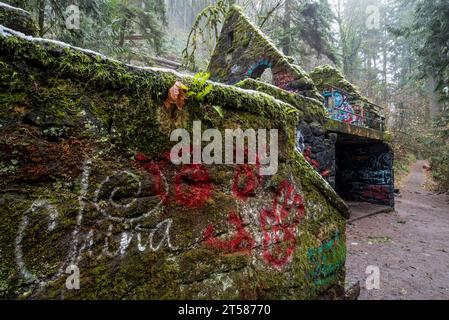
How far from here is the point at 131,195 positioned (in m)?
1.52

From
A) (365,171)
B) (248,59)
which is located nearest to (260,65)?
(248,59)

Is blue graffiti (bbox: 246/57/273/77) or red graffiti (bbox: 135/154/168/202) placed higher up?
blue graffiti (bbox: 246/57/273/77)

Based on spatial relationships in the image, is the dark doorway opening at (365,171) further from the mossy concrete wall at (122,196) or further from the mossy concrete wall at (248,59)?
the mossy concrete wall at (122,196)

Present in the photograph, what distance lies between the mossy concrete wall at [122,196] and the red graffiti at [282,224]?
0.04 ft

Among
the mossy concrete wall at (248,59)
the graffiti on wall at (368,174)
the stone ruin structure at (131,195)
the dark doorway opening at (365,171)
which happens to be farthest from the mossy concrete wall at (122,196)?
the graffiti on wall at (368,174)

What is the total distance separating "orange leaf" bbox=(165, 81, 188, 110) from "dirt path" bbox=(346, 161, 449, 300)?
394 centimetres

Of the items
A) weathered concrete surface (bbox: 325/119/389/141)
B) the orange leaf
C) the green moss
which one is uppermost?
weathered concrete surface (bbox: 325/119/389/141)

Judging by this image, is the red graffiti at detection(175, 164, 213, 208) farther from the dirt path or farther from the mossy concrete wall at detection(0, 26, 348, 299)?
the dirt path

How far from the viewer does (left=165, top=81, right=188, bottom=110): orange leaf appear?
1682mm

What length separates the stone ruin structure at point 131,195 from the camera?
1.21 m

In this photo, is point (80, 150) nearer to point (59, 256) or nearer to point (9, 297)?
point (59, 256)

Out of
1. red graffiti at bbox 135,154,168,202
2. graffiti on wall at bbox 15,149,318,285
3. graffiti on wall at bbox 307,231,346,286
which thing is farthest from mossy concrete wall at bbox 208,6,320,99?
red graffiti at bbox 135,154,168,202

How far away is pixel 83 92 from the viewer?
4.67 ft

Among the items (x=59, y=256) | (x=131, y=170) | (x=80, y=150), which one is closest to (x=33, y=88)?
(x=80, y=150)
